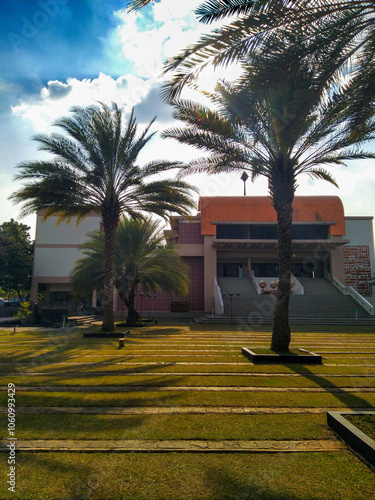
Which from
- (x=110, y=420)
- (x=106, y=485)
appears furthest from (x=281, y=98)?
(x=106, y=485)

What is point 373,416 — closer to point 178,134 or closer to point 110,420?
point 110,420

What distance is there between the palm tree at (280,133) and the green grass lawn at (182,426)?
3049mm

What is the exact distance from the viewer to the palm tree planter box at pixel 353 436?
325cm

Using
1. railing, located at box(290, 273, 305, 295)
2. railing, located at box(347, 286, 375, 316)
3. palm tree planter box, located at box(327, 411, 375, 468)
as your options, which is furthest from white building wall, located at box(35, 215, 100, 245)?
palm tree planter box, located at box(327, 411, 375, 468)

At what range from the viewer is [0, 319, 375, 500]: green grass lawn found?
111 inches

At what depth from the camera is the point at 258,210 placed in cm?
3123

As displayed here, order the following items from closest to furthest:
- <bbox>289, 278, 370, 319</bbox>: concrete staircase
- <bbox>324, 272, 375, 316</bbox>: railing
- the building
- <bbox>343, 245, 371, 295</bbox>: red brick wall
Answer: <bbox>289, 278, 370, 319</bbox>: concrete staircase, <bbox>324, 272, 375, 316</bbox>: railing, the building, <bbox>343, 245, 371, 295</bbox>: red brick wall

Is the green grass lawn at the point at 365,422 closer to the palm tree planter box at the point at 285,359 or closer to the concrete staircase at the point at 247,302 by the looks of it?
the palm tree planter box at the point at 285,359

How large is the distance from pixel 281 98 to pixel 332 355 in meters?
6.69

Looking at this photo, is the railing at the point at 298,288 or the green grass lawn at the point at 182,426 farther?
the railing at the point at 298,288

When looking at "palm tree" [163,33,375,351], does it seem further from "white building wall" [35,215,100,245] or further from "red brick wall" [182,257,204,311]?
"white building wall" [35,215,100,245]

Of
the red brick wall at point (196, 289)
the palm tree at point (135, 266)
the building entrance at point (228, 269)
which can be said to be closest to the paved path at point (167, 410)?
the palm tree at point (135, 266)

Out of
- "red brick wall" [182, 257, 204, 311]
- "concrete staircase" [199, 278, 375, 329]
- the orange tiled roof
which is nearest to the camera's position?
"concrete staircase" [199, 278, 375, 329]

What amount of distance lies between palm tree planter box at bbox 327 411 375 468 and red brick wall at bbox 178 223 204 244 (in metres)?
27.0
